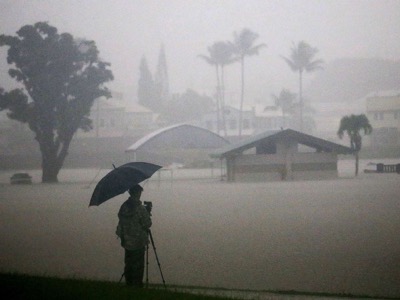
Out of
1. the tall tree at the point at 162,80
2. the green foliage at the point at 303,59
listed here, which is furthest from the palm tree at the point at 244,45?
the tall tree at the point at 162,80

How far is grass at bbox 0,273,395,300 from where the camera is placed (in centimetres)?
603

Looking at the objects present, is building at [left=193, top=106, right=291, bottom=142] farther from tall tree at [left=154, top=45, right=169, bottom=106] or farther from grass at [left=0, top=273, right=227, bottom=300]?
grass at [left=0, top=273, right=227, bottom=300]

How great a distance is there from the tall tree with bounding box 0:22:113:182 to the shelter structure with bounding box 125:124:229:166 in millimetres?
11089

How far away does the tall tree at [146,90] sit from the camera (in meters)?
96.6

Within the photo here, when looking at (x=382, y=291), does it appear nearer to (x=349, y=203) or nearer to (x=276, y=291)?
(x=276, y=291)

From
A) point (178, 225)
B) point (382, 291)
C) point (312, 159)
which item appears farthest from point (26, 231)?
point (312, 159)

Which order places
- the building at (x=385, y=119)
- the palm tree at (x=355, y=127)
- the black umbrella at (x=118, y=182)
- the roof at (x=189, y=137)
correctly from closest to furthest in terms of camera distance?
1. the black umbrella at (x=118, y=182)
2. the palm tree at (x=355, y=127)
3. the building at (x=385, y=119)
4. the roof at (x=189, y=137)

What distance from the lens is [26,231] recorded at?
1444 cm

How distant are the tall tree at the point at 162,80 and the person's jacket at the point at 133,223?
288ft

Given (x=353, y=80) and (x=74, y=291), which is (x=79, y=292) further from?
(x=353, y=80)

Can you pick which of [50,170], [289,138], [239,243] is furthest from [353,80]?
[239,243]

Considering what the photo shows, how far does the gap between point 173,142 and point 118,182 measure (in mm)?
48534

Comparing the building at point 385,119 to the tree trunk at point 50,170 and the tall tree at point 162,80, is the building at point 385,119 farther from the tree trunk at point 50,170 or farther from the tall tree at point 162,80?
the tall tree at point 162,80

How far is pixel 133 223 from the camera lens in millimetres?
7188
